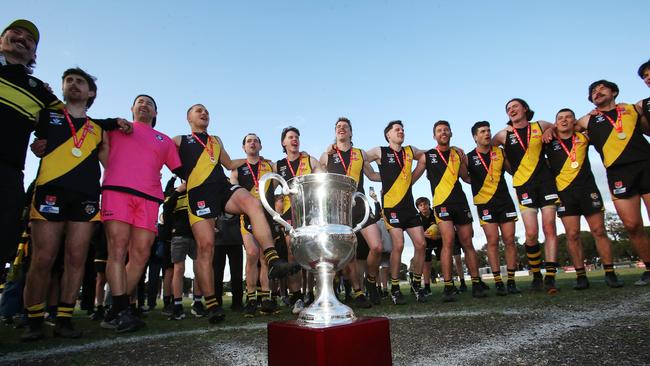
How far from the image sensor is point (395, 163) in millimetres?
6430

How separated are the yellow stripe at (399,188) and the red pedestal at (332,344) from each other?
4.48 metres

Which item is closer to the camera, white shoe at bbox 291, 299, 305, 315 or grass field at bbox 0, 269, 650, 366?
grass field at bbox 0, 269, 650, 366

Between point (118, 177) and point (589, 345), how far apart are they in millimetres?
4352

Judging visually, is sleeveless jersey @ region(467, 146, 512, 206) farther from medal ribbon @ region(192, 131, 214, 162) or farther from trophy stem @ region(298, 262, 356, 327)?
trophy stem @ region(298, 262, 356, 327)

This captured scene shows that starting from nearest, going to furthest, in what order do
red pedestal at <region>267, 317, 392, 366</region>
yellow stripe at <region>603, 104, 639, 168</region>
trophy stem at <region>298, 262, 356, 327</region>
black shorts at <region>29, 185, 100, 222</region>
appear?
red pedestal at <region>267, 317, 392, 366</region> → trophy stem at <region>298, 262, 356, 327</region> → black shorts at <region>29, 185, 100, 222</region> → yellow stripe at <region>603, 104, 639, 168</region>

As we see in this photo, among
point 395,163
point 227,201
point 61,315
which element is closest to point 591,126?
point 395,163

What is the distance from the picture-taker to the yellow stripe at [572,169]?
5.61 meters

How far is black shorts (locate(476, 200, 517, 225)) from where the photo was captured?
6078mm

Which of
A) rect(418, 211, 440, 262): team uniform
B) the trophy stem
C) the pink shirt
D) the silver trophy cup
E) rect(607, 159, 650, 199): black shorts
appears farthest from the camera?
rect(418, 211, 440, 262): team uniform

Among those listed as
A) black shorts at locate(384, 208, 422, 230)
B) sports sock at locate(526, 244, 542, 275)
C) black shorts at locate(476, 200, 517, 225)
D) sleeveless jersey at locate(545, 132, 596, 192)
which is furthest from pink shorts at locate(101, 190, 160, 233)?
sleeveless jersey at locate(545, 132, 596, 192)

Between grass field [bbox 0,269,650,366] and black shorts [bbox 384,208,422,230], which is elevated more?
black shorts [bbox 384,208,422,230]

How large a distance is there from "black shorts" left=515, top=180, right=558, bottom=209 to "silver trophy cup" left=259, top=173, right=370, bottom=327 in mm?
4652

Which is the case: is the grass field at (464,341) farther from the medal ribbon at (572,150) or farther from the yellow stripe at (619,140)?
the medal ribbon at (572,150)

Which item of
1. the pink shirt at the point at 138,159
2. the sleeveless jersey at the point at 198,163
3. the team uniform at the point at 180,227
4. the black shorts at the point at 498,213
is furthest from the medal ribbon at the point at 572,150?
the team uniform at the point at 180,227
